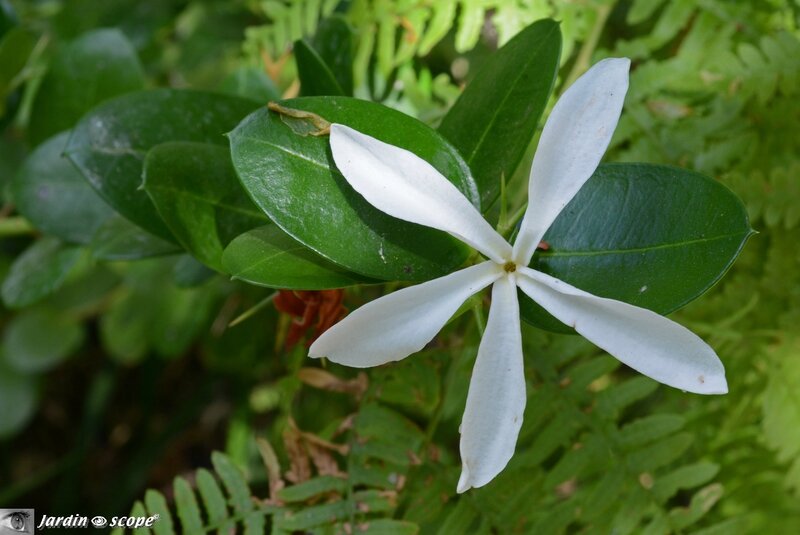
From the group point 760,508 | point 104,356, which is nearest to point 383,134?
point 760,508

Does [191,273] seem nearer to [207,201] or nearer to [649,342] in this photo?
[207,201]

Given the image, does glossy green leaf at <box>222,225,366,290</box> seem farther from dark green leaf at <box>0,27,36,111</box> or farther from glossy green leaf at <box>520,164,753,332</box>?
dark green leaf at <box>0,27,36,111</box>

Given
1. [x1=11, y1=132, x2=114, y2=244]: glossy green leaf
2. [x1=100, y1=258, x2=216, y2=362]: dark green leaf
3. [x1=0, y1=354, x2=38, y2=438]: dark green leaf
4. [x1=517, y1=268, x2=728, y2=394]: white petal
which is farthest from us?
[x1=0, y1=354, x2=38, y2=438]: dark green leaf

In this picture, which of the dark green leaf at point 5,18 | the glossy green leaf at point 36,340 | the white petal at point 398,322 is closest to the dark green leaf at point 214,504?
the white petal at point 398,322

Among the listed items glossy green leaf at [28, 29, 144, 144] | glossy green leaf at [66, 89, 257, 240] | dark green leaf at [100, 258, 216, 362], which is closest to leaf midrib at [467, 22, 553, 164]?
glossy green leaf at [66, 89, 257, 240]

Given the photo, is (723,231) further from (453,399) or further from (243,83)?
(243,83)

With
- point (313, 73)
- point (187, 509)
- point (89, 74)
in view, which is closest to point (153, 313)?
point (89, 74)
